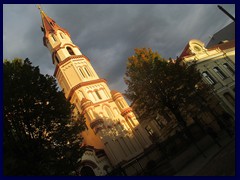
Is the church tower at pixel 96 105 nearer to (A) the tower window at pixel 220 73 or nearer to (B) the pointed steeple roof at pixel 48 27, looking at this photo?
(B) the pointed steeple roof at pixel 48 27

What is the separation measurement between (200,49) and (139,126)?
15610mm

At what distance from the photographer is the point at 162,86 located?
2384 cm

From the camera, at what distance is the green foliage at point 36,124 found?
13297mm

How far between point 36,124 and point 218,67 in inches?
1112

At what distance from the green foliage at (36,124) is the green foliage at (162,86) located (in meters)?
9.48

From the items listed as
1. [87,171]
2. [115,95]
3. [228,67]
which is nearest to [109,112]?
[115,95]

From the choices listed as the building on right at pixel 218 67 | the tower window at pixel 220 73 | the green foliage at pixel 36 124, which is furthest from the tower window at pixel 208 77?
the green foliage at pixel 36 124

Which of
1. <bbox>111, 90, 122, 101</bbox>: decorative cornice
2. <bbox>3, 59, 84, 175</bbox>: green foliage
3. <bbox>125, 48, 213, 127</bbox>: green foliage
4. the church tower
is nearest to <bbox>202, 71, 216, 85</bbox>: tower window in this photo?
<bbox>125, 48, 213, 127</bbox>: green foliage

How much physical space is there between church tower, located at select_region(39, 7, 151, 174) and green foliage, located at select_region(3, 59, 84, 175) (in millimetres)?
16138

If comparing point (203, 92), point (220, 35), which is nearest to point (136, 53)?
point (203, 92)

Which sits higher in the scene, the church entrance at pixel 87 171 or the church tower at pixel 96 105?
the church tower at pixel 96 105

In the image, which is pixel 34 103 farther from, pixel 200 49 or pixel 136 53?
pixel 200 49

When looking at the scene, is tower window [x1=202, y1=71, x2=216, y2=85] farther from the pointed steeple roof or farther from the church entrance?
the pointed steeple roof

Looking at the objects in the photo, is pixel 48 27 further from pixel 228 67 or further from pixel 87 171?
pixel 228 67
